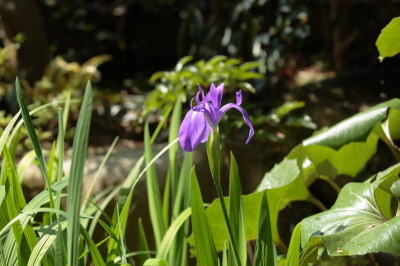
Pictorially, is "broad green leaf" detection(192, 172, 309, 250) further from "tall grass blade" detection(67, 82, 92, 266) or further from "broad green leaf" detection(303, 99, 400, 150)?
"tall grass blade" detection(67, 82, 92, 266)

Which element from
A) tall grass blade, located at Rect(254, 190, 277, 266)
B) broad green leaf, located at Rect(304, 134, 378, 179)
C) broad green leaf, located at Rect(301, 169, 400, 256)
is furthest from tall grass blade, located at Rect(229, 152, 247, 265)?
broad green leaf, located at Rect(304, 134, 378, 179)

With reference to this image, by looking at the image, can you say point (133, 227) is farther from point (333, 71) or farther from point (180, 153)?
point (333, 71)

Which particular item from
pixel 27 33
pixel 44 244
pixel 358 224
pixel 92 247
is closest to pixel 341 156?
pixel 358 224

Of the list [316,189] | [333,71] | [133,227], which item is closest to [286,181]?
[133,227]

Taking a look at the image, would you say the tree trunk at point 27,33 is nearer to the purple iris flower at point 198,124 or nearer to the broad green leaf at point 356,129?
the broad green leaf at point 356,129

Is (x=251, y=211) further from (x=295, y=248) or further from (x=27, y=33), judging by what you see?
Result: (x=27, y=33)
